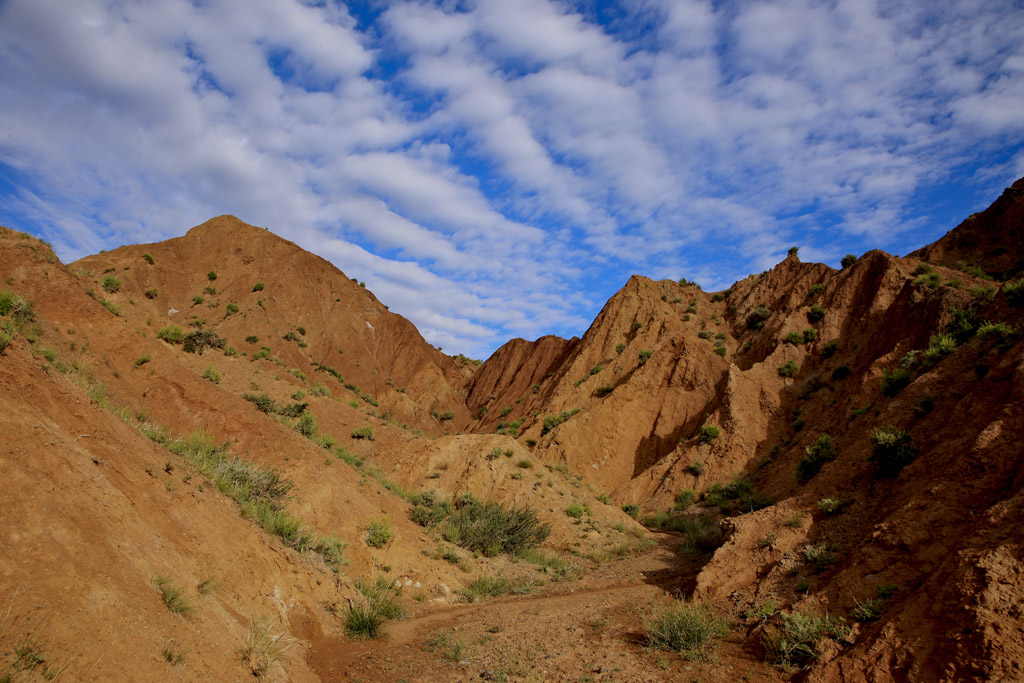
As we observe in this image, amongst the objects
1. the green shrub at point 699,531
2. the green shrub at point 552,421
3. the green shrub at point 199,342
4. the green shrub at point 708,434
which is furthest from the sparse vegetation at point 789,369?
the green shrub at point 199,342

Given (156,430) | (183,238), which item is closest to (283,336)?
(183,238)

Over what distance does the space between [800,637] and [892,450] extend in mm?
5492

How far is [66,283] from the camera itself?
1356 centimetres

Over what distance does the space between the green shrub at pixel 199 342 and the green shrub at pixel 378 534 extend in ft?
38.9

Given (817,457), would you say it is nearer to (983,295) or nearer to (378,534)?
(983,295)

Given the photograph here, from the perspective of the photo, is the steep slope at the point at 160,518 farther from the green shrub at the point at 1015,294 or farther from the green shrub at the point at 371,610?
the green shrub at the point at 1015,294

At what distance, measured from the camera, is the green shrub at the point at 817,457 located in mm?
15141

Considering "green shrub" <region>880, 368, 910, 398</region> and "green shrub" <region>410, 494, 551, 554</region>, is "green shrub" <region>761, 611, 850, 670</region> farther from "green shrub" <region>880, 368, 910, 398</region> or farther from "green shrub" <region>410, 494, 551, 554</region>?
"green shrub" <region>880, 368, 910, 398</region>

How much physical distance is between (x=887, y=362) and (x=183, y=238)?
59870mm

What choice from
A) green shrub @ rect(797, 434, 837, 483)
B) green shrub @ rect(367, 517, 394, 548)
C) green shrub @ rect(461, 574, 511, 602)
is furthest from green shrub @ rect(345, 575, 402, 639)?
green shrub @ rect(797, 434, 837, 483)

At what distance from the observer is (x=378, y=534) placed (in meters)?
11.6

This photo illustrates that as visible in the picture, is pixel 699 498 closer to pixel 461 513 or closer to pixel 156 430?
pixel 461 513

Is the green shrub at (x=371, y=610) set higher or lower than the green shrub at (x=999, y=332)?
Result: lower

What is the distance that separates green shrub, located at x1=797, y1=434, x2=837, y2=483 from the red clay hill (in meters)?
0.14
